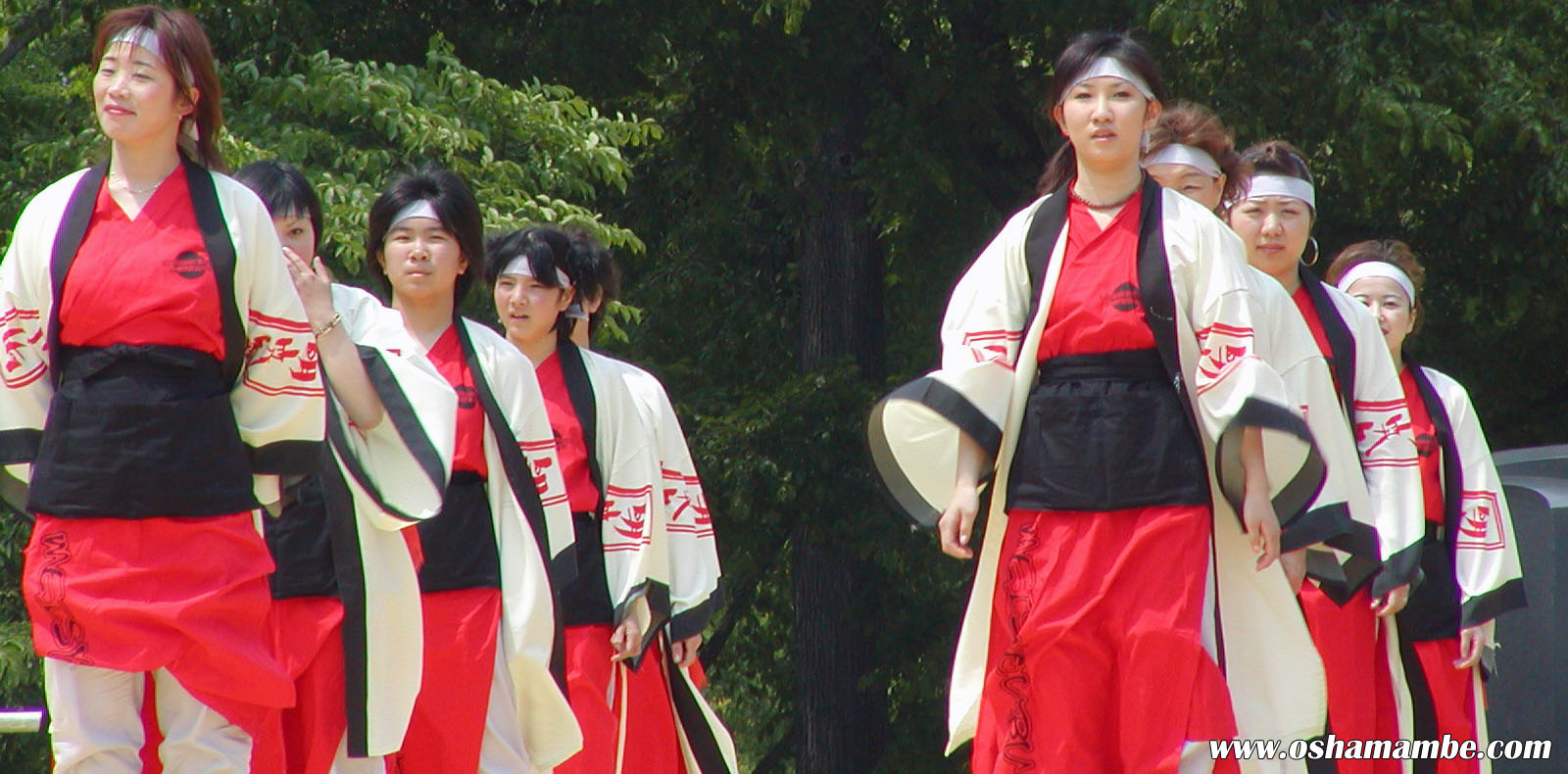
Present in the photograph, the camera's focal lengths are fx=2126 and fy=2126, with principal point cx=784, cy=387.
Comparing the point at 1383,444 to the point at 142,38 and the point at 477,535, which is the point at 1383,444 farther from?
the point at 142,38

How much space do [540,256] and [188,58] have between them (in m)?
2.52

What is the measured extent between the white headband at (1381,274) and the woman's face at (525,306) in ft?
8.26

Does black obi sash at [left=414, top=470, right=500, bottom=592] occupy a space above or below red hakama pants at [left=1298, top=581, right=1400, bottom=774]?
above

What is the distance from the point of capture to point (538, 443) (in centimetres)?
574

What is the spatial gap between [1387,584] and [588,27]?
7407 mm

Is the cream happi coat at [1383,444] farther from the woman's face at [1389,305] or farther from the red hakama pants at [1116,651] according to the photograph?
the red hakama pants at [1116,651]

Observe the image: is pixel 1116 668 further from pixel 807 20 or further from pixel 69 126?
pixel 807 20

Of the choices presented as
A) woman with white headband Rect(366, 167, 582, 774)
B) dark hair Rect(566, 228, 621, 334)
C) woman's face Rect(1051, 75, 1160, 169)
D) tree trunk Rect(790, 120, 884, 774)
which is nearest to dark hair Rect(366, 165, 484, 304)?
woman with white headband Rect(366, 167, 582, 774)

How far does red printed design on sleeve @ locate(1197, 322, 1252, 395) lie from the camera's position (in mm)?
4262

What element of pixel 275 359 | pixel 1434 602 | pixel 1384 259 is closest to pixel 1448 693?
pixel 1434 602

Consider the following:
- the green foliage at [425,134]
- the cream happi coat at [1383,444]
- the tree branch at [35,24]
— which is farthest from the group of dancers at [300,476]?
the tree branch at [35,24]

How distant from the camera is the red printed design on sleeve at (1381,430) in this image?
18.7 ft

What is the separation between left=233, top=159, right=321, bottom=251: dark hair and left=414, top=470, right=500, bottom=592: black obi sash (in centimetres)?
76

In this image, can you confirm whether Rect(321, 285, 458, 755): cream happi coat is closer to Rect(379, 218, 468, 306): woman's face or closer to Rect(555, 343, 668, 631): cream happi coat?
Rect(379, 218, 468, 306): woman's face
